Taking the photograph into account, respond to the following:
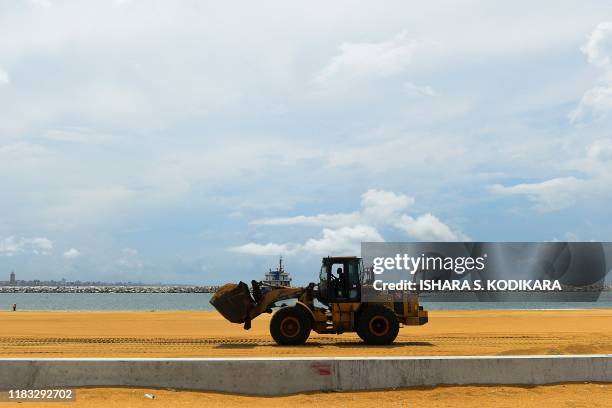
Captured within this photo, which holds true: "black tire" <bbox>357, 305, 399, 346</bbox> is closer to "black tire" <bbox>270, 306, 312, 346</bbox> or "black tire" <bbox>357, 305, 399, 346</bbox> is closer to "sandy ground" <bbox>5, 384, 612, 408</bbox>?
"black tire" <bbox>270, 306, 312, 346</bbox>

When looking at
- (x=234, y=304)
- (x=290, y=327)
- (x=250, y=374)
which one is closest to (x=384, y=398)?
(x=250, y=374)

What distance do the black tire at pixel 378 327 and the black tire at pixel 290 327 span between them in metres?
1.46

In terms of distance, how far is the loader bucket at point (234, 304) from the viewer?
17.6 metres

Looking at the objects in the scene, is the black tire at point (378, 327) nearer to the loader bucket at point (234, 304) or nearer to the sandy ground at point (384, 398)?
the loader bucket at point (234, 304)

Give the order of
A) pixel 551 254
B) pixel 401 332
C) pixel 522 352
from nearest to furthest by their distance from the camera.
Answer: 1. pixel 522 352
2. pixel 401 332
3. pixel 551 254

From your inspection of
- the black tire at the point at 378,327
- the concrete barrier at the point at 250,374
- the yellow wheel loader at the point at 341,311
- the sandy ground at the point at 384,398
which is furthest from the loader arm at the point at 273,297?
the sandy ground at the point at 384,398

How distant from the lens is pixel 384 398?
9172 mm

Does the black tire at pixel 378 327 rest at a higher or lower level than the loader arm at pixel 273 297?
lower

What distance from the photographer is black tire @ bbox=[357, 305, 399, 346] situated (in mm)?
16672

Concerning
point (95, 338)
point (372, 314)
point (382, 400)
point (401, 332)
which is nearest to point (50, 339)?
point (95, 338)

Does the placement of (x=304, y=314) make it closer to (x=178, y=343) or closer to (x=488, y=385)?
(x=178, y=343)

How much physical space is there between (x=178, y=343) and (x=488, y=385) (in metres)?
10.5

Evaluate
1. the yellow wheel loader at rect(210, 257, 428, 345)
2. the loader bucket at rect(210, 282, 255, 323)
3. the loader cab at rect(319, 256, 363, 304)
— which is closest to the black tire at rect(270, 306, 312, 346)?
the yellow wheel loader at rect(210, 257, 428, 345)

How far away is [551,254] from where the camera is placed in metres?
55.1
